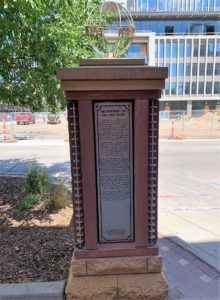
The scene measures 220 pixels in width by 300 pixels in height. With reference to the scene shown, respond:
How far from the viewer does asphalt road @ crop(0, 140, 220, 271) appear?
4.56 metres

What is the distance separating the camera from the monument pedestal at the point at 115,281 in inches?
117

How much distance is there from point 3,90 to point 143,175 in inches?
169

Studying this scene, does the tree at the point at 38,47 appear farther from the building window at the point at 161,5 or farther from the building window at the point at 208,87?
the building window at the point at 161,5

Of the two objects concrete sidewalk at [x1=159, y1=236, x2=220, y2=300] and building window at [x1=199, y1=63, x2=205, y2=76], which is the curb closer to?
concrete sidewalk at [x1=159, y1=236, x2=220, y2=300]

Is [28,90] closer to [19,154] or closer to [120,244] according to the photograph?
[120,244]

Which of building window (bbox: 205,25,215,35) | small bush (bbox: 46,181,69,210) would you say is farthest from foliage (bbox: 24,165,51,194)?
building window (bbox: 205,25,215,35)

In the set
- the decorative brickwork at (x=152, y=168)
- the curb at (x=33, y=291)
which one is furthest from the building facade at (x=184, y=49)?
the curb at (x=33, y=291)

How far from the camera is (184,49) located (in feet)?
178

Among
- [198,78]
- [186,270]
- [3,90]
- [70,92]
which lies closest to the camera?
[70,92]

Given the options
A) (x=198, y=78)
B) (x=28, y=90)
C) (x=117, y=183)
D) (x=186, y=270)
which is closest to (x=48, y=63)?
(x=28, y=90)

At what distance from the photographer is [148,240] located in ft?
9.88

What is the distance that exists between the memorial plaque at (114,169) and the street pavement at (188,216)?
960 mm

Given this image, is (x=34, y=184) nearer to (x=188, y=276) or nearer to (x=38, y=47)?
(x=38, y=47)

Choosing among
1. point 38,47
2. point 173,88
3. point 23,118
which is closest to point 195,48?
point 173,88
